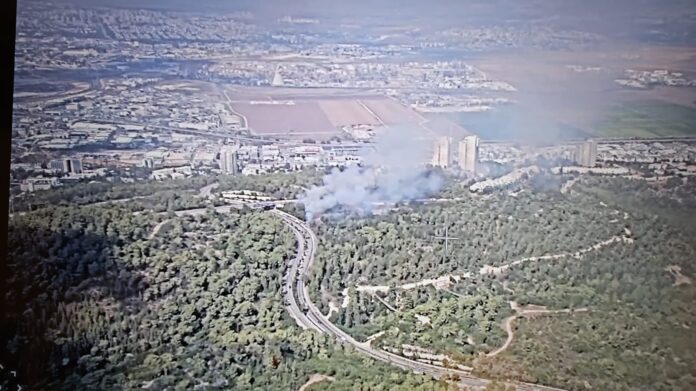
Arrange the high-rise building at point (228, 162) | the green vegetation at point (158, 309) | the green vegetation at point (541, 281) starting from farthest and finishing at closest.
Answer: the high-rise building at point (228, 162) < the green vegetation at point (158, 309) < the green vegetation at point (541, 281)

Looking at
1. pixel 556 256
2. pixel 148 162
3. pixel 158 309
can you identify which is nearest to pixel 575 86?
pixel 556 256

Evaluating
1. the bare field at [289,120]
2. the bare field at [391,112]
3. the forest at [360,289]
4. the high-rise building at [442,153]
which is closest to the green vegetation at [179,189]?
the forest at [360,289]

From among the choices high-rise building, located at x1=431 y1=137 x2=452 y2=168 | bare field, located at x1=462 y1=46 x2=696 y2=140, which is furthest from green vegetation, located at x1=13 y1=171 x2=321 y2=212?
bare field, located at x1=462 y1=46 x2=696 y2=140

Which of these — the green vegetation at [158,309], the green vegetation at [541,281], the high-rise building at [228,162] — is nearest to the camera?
the green vegetation at [541,281]

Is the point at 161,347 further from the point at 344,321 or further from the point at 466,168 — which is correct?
the point at 466,168

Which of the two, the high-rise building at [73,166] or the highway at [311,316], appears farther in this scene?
the high-rise building at [73,166]

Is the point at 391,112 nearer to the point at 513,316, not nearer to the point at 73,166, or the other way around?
the point at 513,316

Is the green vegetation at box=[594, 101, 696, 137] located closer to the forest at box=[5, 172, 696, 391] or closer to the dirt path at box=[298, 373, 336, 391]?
the forest at box=[5, 172, 696, 391]

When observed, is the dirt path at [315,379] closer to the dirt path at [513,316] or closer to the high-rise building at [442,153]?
the dirt path at [513,316]

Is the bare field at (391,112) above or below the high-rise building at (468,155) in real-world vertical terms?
above
